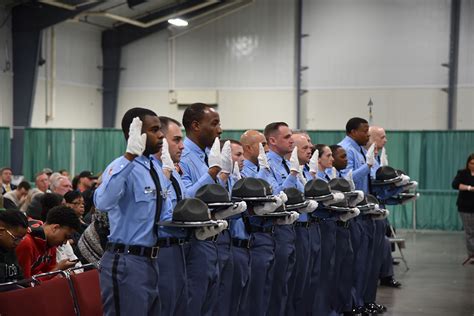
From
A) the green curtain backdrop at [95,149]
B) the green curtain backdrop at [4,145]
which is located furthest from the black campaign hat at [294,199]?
the green curtain backdrop at [95,149]

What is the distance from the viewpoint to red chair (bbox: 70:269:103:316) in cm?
573

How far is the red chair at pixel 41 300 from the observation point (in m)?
5.16

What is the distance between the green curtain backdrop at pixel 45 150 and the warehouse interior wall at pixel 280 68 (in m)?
0.85

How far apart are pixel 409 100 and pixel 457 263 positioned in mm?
8088

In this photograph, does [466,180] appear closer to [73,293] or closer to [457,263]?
[457,263]

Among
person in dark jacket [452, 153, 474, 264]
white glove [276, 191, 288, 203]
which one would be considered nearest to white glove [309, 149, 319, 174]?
white glove [276, 191, 288, 203]

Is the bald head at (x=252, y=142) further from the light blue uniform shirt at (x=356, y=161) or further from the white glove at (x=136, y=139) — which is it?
the white glove at (x=136, y=139)

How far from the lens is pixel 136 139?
15.4ft

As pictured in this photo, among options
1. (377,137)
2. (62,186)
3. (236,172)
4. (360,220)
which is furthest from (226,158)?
(62,186)

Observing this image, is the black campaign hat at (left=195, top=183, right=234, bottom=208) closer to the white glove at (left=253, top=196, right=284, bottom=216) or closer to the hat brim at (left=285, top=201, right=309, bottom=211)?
the white glove at (left=253, top=196, right=284, bottom=216)

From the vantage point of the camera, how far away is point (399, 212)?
19281mm

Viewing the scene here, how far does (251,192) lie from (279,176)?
4.54 feet

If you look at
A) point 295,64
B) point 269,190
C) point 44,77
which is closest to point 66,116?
point 44,77

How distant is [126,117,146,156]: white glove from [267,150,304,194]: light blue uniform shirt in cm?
265
